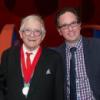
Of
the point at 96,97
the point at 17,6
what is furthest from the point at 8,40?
the point at 17,6

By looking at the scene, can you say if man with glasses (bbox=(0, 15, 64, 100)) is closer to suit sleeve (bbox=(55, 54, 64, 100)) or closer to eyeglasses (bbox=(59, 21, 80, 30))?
suit sleeve (bbox=(55, 54, 64, 100))

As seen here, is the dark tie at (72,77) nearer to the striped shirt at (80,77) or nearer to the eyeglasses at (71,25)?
the striped shirt at (80,77)

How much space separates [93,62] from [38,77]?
19.7 inches

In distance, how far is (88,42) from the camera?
9.36 feet

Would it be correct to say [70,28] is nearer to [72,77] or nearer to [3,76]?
[72,77]

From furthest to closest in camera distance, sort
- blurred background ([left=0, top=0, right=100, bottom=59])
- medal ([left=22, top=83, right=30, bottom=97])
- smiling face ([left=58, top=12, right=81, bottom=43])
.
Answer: blurred background ([left=0, top=0, right=100, bottom=59])
smiling face ([left=58, top=12, right=81, bottom=43])
medal ([left=22, top=83, right=30, bottom=97])

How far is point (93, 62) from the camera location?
111 inches

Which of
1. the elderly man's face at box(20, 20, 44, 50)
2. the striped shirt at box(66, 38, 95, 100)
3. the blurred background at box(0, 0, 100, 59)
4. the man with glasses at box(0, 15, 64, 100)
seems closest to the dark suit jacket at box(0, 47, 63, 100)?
the man with glasses at box(0, 15, 64, 100)

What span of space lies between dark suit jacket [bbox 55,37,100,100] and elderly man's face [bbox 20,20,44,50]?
38cm

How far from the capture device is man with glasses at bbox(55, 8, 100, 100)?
9.08ft

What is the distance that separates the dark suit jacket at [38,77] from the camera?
2.54 m

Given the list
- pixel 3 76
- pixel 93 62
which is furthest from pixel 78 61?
pixel 3 76

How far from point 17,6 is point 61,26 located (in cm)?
267

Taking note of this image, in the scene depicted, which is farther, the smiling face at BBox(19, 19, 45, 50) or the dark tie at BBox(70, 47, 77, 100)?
the dark tie at BBox(70, 47, 77, 100)
